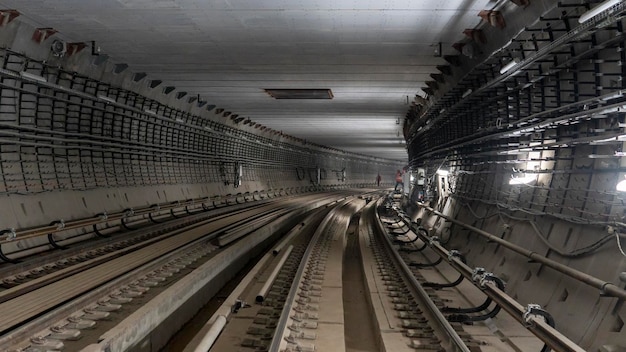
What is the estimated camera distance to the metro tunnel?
5.00 m

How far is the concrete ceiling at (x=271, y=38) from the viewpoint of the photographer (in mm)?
7363

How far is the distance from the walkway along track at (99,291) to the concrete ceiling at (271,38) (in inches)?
167

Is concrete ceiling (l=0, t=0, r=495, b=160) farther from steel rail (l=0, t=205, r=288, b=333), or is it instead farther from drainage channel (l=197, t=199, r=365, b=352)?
drainage channel (l=197, t=199, r=365, b=352)

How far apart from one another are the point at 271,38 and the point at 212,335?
229 inches

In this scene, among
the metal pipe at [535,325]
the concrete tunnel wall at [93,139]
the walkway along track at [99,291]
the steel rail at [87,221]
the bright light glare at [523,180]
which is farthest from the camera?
the concrete tunnel wall at [93,139]

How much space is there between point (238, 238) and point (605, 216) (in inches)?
350

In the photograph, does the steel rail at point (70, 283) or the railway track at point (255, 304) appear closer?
the railway track at point (255, 304)

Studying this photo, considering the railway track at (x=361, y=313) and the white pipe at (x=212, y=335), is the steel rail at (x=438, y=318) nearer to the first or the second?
the railway track at (x=361, y=313)

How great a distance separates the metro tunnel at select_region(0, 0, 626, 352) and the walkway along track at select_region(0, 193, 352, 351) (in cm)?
4

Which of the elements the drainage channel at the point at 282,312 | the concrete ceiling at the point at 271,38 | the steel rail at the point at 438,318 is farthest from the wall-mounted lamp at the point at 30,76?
the steel rail at the point at 438,318

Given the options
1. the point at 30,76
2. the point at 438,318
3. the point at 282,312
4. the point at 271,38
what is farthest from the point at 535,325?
the point at 30,76

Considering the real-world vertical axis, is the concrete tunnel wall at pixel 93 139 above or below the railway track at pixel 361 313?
above

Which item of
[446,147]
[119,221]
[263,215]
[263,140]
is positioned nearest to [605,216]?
[446,147]

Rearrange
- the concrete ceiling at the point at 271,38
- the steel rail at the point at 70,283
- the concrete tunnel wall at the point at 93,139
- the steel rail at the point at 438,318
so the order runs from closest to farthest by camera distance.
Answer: the steel rail at the point at 438,318
the steel rail at the point at 70,283
the concrete ceiling at the point at 271,38
the concrete tunnel wall at the point at 93,139
